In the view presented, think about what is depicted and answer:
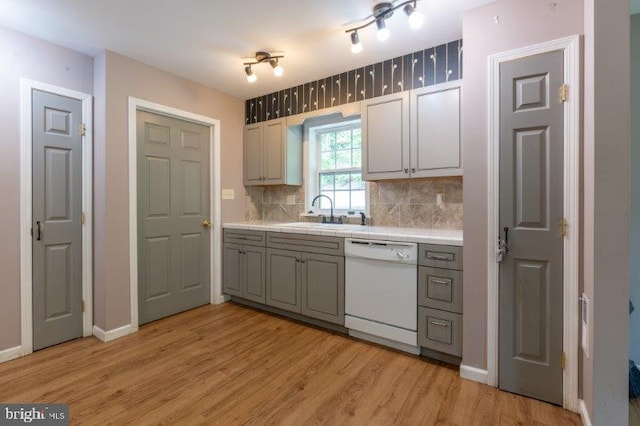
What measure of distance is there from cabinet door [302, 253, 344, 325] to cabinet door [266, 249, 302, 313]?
3.3 inches

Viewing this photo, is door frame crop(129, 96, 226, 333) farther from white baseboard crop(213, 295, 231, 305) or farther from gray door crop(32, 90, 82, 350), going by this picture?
gray door crop(32, 90, 82, 350)

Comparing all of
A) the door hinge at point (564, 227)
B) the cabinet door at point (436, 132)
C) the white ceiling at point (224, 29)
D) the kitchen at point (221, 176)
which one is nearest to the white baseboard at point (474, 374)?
the kitchen at point (221, 176)

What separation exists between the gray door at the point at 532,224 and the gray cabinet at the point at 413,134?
52 cm

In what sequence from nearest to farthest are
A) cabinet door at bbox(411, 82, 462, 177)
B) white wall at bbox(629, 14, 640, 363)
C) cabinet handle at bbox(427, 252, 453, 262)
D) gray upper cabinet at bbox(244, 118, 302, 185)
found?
white wall at bbox(629, 14, 640, 363) → cabinet handle at bbox(427, 252, 453, 262) → cabinet door at bbox(411, 82, 462, 177) → gray upper cabinet at bbox(244, 118, 302, 185)

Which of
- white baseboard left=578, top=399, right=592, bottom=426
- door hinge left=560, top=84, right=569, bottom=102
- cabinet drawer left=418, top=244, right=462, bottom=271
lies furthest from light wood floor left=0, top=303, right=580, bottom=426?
door hinge left=560, top=84, right=569, bottom=102

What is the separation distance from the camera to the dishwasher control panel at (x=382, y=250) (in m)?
2.26

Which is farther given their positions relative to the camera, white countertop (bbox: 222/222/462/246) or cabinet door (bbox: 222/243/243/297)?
cabinet door (bbox: 222/243/243/297)

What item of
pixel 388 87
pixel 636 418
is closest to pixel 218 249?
pixel 388 87

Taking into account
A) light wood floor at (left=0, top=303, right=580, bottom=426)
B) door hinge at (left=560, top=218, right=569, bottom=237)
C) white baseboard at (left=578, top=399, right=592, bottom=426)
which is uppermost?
door hinge at (left=560, top=218, right=569, bottom=237)

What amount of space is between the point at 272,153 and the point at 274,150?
0.04 metres

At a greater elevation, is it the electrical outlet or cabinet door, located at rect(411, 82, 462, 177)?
cabinet door, located at rect(411, 82, 462, 177)

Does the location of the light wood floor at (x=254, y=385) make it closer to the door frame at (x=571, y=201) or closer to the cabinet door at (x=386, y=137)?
the door frame at (x=571, y=201)

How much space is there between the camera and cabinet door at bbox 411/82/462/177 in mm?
2373

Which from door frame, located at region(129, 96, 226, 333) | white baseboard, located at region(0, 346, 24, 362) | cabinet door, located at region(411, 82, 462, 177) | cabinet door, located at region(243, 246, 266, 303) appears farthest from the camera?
cabinet door, located at region(243, 246, 266, 303)
